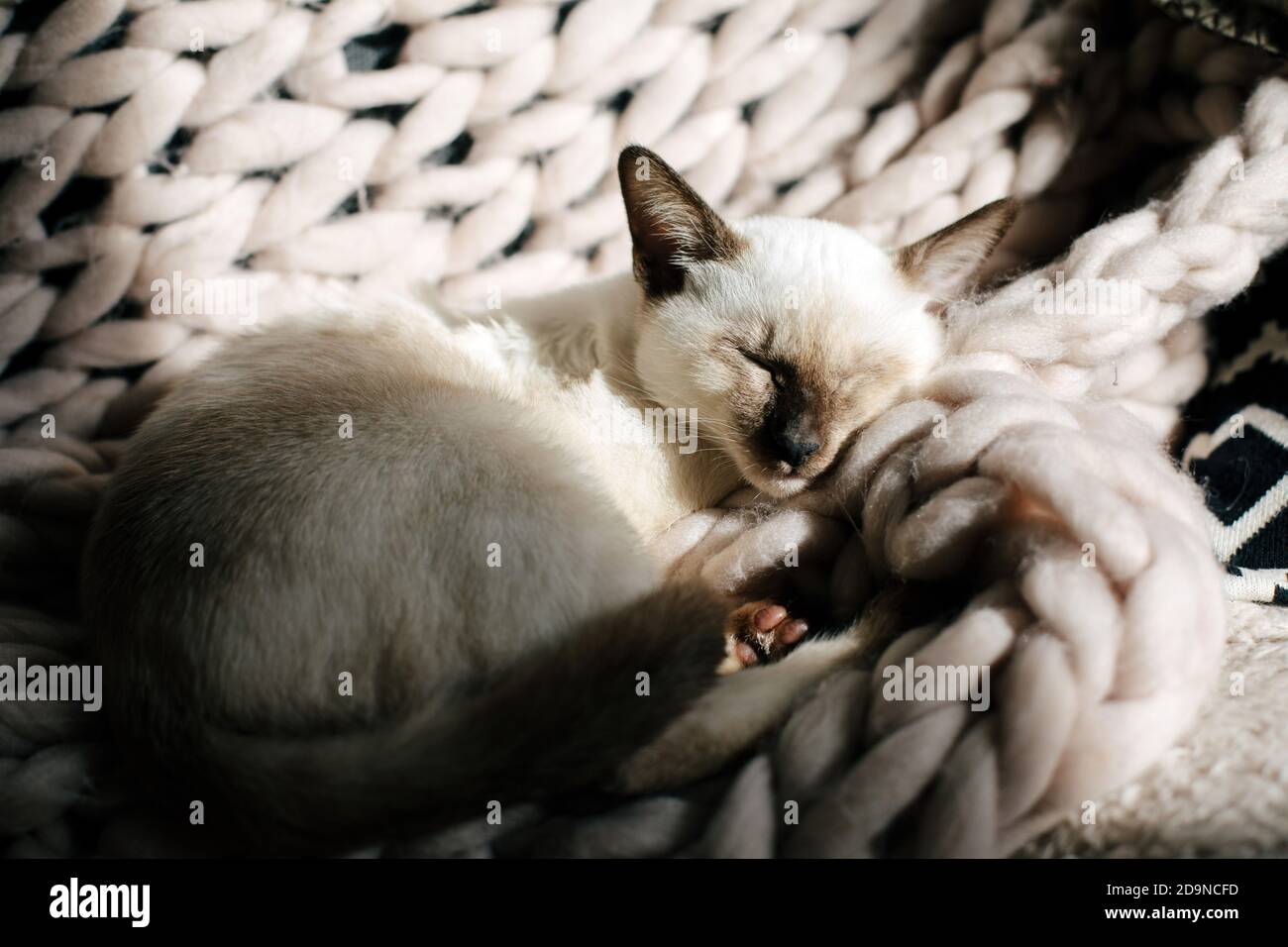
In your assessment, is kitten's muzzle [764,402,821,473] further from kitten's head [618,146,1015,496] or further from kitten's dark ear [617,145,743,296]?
kitten's dark ear [617,145,743,296]

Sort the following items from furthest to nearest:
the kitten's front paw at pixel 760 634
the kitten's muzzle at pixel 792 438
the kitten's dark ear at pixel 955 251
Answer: the kitten's dark ear at pixel 955 251, the kitten's muzzle at pixel 792 438, the kitten's front paw at pixel 760 634

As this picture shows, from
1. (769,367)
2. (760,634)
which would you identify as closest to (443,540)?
(760,634)

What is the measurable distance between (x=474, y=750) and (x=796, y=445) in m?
0.59

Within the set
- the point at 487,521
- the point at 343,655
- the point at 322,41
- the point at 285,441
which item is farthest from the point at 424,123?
the point at 343,655

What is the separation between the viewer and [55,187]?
1.32m

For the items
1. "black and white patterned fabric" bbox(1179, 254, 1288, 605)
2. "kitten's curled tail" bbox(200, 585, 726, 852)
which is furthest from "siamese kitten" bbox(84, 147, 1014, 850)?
"black and white patterned fabric" bbox(1179, 254, 1288, 605)

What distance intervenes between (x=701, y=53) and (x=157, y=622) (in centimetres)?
119

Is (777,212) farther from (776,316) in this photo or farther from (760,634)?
(760,634)

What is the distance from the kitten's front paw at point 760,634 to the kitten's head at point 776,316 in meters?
0.18

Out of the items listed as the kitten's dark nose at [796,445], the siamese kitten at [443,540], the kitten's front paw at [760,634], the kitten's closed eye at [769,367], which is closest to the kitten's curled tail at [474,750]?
the siamese kitten at [443,540]

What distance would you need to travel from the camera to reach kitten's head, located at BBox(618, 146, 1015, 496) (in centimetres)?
131

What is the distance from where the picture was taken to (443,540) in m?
0.98

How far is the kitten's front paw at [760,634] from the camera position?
1.14 metres

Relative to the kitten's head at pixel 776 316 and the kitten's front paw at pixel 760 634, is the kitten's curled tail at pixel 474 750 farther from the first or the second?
the kitten's head at pixel 776 316
